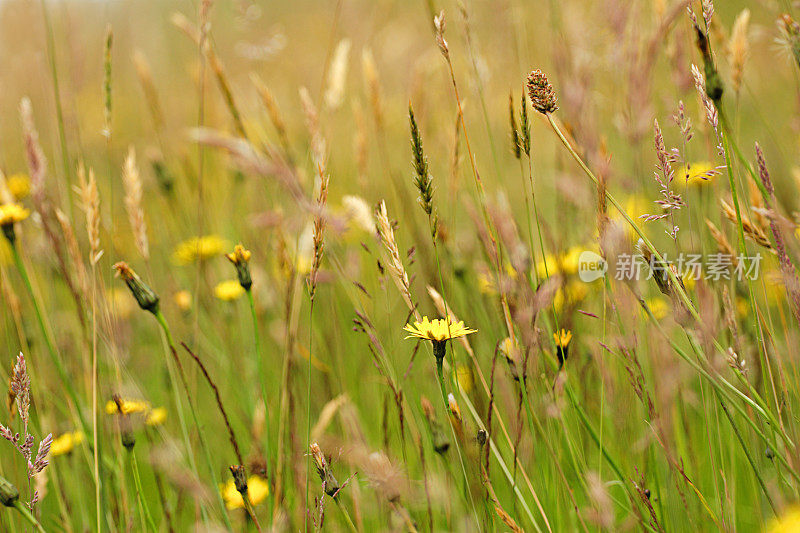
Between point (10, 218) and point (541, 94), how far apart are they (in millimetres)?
919

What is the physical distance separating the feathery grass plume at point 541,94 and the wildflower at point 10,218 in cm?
87

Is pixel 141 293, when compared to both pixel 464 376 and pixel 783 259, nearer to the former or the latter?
pixel 464 376

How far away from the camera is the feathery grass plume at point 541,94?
2.58 feet

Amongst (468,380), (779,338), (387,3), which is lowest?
(779,338)

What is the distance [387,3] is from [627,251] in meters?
1.26

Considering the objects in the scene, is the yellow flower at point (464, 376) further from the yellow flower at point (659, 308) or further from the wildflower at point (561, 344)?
the yellow flower at point (659, 308)

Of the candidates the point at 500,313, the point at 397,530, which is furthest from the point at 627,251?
the point at 397,530

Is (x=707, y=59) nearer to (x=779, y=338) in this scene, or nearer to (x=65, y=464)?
(x=779, y=338)

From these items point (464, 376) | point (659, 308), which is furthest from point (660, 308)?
point (464, 376)

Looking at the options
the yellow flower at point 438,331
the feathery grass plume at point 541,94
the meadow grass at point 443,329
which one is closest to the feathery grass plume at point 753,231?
the meadow grass at point 443,329

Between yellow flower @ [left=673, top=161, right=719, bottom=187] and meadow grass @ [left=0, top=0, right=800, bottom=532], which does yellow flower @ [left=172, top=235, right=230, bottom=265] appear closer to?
meadow grass @ [left=0, top=0, right=800, bottom=532]

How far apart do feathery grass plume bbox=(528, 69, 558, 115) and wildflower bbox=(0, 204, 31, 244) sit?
0.87 m

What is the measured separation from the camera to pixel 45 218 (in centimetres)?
117

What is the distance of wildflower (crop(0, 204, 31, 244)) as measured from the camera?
103cm
